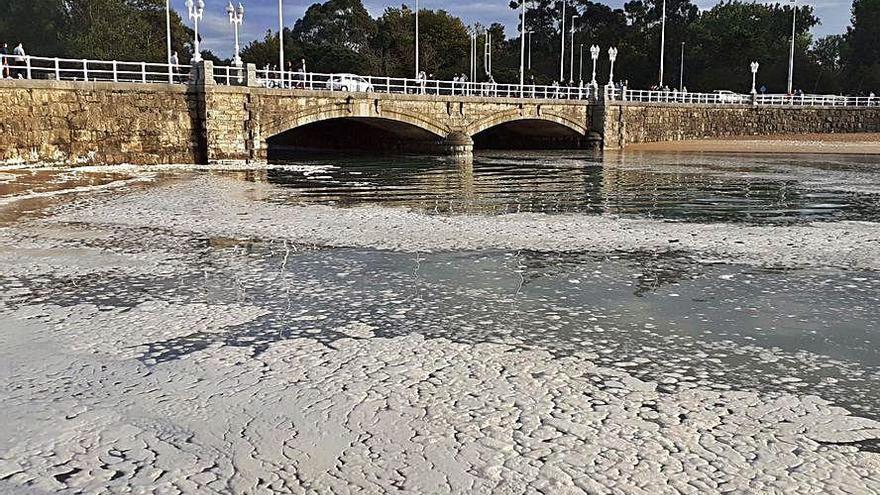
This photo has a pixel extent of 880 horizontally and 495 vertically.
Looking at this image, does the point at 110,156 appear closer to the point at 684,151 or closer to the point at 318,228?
the point at 318,228

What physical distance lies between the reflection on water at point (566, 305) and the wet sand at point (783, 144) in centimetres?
3827

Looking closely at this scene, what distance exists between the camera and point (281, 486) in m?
3.95

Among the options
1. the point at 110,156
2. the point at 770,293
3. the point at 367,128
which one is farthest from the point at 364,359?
the point at 367,128

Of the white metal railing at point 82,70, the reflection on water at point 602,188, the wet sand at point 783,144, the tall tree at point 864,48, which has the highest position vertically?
the tall tree at point 864,48

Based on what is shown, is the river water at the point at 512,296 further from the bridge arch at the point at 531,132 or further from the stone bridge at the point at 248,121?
the bridge arch at the point at 531,132

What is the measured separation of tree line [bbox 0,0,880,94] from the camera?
2751 inches

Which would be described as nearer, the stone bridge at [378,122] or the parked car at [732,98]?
the stone bridge at [378,122]

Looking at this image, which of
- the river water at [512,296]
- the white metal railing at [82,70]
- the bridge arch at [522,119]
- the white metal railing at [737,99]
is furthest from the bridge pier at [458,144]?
the river water at [512,296]

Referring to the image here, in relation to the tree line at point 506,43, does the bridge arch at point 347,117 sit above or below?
below

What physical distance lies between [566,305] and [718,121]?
50892 mm

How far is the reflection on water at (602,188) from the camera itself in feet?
52.0

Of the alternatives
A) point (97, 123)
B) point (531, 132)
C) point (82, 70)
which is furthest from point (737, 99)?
point (82, 70)

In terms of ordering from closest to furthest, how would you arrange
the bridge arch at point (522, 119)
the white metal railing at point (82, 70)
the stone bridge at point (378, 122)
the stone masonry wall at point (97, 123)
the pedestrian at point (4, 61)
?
the white metal railing at point (82, 70), the pedestrian at point (4, 61), the stone masonry wall at point (97, 123), the stone bridge at point (378, 122), the bridge arch at point (522, 119)

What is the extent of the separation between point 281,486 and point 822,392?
341 centimetres
